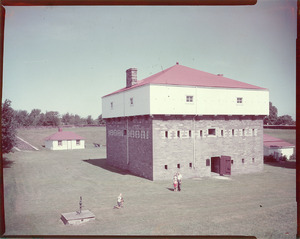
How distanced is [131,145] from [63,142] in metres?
29.4

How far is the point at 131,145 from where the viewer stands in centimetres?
2922

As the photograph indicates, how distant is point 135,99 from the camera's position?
26.4 meters

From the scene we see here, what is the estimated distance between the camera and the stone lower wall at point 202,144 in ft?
82.0

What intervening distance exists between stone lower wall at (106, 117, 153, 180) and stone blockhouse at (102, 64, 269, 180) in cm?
10

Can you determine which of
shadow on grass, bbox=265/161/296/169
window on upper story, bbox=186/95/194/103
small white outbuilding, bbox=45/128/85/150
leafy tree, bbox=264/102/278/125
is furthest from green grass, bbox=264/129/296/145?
small white outbuilding, bbox=45/128/85/150

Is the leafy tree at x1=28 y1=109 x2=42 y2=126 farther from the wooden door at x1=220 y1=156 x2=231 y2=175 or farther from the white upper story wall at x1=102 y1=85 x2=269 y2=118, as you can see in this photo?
the wooden door at x1=220 y1=156 x2=231 y2=175

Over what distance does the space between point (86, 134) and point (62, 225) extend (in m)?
57.6

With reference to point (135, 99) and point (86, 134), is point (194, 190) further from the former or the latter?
point (86, 134)

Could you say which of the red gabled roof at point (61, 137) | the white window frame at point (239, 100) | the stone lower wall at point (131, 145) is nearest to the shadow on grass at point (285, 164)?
the white window frame at point (239, 100)

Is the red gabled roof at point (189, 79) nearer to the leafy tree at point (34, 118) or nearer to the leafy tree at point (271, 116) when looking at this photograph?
the leafy tree at point (271, 116)

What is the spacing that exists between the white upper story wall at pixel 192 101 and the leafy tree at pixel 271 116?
0.64m

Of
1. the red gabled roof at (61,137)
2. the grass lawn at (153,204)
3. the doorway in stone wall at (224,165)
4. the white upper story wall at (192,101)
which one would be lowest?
the grass lawn at (153,204)

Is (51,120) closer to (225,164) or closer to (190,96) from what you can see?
(190,96)

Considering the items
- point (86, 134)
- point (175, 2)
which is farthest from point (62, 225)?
point (86, 134)
